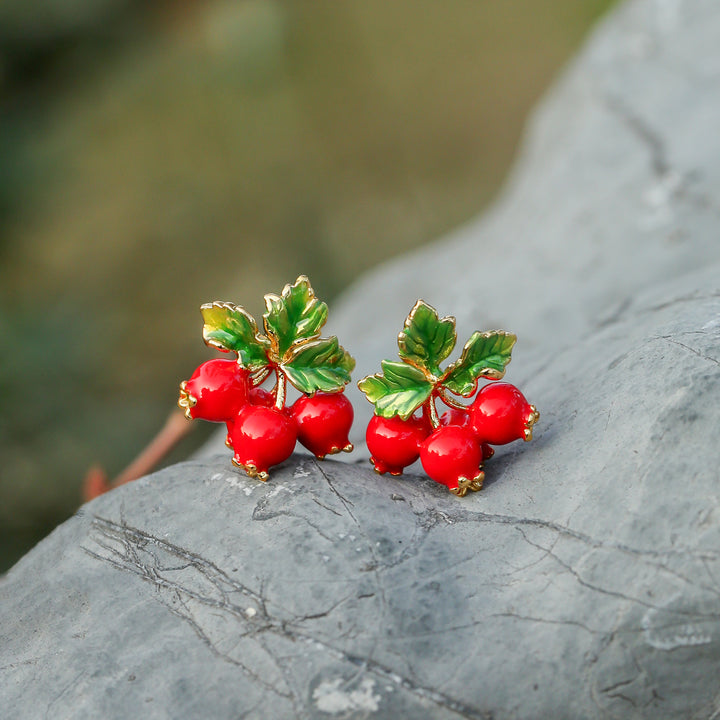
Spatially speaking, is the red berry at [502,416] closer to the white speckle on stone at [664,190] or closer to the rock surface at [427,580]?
the rock surface at [427,580]

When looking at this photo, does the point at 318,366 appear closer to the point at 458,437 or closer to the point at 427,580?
the point at 458,437

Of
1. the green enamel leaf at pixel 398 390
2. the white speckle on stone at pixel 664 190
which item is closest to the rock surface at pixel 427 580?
the green enamel leaf at pixel 398 390

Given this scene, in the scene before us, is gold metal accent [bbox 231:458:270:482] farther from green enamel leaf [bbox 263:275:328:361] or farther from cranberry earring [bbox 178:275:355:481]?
green enamel leaf [bbox 263:275:328:361]

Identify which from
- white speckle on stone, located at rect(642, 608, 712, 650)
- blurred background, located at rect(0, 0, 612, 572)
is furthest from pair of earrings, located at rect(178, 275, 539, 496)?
blurred background, located at rect(0, 0, 612, 572)

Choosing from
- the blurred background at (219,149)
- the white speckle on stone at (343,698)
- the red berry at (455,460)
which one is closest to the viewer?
the white speckle on stone at (343,698)

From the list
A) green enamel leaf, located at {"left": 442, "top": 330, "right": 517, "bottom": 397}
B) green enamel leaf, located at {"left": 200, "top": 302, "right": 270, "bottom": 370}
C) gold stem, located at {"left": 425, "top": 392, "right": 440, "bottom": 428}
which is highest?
green enamel leaf, located at {"left": 200, "top": 302, "right": 270, "bottom": 370}

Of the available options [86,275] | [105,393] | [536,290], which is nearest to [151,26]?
[86,275]
